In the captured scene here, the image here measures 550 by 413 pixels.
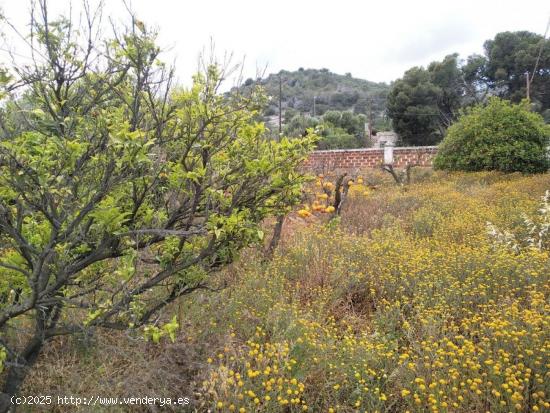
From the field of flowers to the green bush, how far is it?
6538mm

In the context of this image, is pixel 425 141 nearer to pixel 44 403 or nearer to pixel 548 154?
pixel 548 154

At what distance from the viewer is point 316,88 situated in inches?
2137

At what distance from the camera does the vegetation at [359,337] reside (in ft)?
7.80

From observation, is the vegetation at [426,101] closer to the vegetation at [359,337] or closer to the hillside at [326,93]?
the hillside at [326,93]

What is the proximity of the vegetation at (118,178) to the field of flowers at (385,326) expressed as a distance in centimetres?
78

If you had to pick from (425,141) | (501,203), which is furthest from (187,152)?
(425,141)

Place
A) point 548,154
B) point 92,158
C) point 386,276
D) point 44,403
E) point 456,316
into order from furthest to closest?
1. point 548,154
2. point 386,276
3. point 456,316
4. point 44,403
5. point 92,158

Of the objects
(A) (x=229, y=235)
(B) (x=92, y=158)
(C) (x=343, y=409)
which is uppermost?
(B) (x=92, y=158)

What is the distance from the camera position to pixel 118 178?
1.72 meters

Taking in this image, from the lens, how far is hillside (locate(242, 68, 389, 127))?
149 ft

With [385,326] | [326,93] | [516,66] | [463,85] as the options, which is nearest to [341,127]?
[463,85]

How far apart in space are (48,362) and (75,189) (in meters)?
1.61

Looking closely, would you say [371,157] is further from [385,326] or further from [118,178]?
[118,178]

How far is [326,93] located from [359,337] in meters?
50.5
